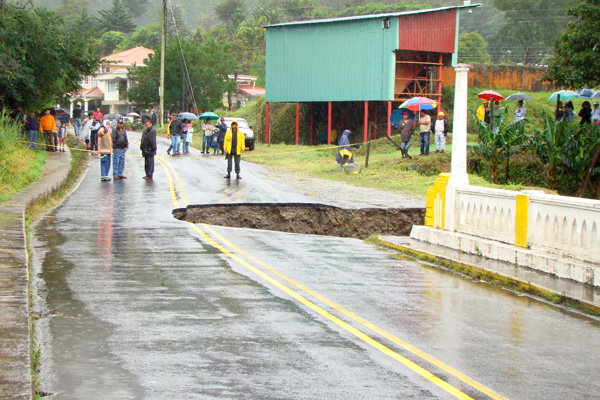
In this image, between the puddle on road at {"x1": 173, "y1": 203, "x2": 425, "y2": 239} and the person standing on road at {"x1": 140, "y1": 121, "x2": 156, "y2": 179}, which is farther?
the person standing on road at {"x1": 140, "y1": 121, "x2": 156, "y2": 179}

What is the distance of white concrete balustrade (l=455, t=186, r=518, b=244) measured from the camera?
39.2ft

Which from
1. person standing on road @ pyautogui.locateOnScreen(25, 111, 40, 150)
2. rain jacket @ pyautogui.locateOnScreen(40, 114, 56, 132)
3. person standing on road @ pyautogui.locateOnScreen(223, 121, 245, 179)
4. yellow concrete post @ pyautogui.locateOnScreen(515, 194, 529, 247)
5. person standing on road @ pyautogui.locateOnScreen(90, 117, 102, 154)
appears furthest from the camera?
person standing on road @ pyautogui.locateOnScreen(90, 117, 102, 154)

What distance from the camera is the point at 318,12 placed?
99.1 metres

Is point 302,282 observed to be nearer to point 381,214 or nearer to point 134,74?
point 381,214

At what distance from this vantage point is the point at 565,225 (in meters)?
10.4

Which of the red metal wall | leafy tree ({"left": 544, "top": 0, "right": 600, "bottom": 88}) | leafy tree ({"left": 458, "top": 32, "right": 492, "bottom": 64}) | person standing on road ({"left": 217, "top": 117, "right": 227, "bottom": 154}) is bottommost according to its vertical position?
person standing on road ({"left": 217, "top": 117, "right": 227, "bottom": 154})

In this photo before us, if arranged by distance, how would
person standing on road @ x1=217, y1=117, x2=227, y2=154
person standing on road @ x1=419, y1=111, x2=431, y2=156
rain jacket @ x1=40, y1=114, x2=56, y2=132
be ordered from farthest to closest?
person standing on road @ x1=217, y1=117, x2=227, y2=154, rain jacket @ x1=40, y1=114, x2=56, y2=132, person standing on road @ x1=419, y1=111, x2=431, y2=156

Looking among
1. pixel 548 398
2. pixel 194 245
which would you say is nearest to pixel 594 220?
pixel 548 398

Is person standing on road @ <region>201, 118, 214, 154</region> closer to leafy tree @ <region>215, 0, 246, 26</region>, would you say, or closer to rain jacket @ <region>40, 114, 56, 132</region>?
rain jacket @ <region>40, 114, 56, 132</region>

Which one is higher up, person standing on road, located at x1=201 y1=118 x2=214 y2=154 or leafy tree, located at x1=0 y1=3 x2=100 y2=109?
leafy tree, located at x1=0 y1=3 x2=100 y2=109

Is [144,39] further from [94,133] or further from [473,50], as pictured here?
[94,133]

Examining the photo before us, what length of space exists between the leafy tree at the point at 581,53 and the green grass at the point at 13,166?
1721 centimetres

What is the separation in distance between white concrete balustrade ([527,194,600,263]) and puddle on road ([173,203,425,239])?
287 inches

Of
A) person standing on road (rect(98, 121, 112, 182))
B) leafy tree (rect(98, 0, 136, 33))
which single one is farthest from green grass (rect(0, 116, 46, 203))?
leafy tree (rect(98, 0, 136, 33))
